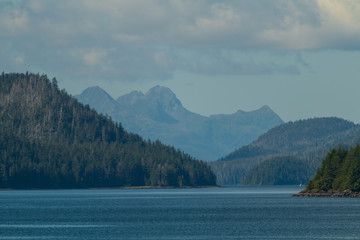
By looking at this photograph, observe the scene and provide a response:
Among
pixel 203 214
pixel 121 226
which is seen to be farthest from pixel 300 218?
pixel 121 226

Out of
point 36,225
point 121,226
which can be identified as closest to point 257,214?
point 121,226

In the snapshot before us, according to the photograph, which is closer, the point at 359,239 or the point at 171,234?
the point at 359,239

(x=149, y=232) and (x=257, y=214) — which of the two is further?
(x=257, y=214)

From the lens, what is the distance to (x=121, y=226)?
433 ft

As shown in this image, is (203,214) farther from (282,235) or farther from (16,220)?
(282,235)

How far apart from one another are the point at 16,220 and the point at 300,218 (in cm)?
5611

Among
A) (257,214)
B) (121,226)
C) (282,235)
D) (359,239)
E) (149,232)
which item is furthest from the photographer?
(257,214)

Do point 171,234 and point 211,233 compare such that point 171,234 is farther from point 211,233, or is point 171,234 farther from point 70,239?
point 70,239

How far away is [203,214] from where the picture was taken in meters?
163

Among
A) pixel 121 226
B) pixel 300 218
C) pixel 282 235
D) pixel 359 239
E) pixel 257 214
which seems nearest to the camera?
pixel 359 239

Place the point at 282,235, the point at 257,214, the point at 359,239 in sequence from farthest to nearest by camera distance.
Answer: the point at 257,214 → the point at 282,235 → the point at 359,239

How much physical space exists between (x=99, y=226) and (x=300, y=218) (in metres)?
Result: 40.1

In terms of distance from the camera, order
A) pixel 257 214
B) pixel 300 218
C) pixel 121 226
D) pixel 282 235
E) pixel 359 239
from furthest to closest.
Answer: pixel 257 214 → pixel 300 218 → pixel 121 226 → pixel 282 235 → pixel 359 239

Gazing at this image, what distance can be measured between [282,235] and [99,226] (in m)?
35.6
